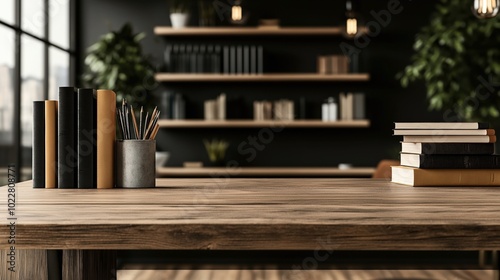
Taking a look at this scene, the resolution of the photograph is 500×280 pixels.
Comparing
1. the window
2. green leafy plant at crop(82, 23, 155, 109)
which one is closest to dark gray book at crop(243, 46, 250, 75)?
green leafy plant at crop(82, 23, 155, 109)

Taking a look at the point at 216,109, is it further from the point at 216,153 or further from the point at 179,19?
the point at 179,19

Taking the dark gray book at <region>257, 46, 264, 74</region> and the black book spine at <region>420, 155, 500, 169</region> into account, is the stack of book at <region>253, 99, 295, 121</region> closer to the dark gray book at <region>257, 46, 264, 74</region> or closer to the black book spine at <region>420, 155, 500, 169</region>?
the dark gray book at <region>257, 46, 264, 74</region>

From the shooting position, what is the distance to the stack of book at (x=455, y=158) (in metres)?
1.71

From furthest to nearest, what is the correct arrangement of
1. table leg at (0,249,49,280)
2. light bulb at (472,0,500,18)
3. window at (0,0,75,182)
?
window at (0,0,75,182)
light bulb at (472,0,500,18)
table leg at (0,249,49,280)

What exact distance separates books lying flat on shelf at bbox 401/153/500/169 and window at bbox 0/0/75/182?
109 inches

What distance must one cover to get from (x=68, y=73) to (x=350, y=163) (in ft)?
8.74

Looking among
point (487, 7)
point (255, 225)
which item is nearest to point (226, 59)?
point (487, 7)

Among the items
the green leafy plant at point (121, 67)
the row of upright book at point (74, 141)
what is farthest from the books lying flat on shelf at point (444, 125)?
the green leafy plant at point (121, 67)

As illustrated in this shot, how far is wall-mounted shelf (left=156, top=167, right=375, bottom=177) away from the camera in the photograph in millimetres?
5215

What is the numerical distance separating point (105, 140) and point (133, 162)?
96 mm

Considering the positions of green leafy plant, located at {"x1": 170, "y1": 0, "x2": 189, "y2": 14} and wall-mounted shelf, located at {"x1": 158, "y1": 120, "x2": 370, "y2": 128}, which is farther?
green leafy plant, located at {"x1": 170, "y1": 0, "x2": 189, "y2": 14}

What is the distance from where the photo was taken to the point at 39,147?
1.66 meters

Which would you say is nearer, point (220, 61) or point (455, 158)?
point (455, 158)

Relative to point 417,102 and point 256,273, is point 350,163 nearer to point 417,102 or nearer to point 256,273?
point 417,102
